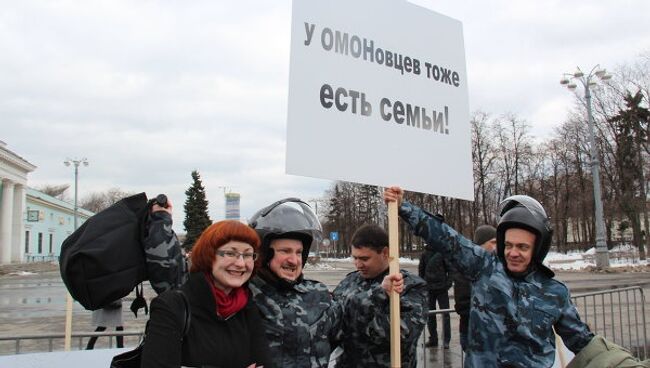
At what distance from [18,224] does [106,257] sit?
63361 mm

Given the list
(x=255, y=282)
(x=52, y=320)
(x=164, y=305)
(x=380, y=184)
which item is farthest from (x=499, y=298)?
(x=52, y=320)

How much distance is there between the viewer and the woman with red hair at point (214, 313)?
1888 mm

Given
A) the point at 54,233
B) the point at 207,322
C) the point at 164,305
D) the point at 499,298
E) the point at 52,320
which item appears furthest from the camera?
the point at 54,233

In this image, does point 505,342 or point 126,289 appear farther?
point 505,342

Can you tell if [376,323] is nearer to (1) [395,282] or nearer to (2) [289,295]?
(1) [395,282]

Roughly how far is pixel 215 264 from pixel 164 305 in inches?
12.1

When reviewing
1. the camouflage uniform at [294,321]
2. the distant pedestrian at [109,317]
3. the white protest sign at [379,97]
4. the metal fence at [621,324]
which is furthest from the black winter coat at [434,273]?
the camouflage uniform at [294,321]

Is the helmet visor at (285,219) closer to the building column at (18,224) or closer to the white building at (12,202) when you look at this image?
the white building at (12,202)

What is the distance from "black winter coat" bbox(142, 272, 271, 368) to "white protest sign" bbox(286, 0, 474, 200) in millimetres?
668

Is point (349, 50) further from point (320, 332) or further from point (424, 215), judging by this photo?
point (320, 332)

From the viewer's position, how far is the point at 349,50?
266 cm

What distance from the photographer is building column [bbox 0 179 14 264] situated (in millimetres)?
52844

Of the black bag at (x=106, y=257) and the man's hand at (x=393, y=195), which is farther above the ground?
the man's hand at (x=393, y=195)

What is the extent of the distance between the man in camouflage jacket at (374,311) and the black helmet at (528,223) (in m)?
0.52
